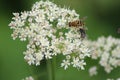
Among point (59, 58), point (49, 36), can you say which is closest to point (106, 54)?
point (59, 58)

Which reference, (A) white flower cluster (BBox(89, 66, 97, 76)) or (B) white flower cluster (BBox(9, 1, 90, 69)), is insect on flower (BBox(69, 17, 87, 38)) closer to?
(B) white flower cluster (BBox(9, 1, 90, 69))

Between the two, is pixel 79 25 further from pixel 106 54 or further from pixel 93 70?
pixel 93 70

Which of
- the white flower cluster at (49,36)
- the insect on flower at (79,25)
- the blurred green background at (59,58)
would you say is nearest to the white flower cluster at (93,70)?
the blurred green background at (59,58)

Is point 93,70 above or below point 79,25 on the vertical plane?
above

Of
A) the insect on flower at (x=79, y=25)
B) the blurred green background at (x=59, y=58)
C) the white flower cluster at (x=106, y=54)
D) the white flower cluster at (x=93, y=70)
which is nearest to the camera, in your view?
the insect on flower at (x=79, y=25)

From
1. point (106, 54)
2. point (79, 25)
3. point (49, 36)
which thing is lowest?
point (49, 36)

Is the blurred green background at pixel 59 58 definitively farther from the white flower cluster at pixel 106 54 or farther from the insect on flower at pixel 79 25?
the insect on flower at pixel 79 25

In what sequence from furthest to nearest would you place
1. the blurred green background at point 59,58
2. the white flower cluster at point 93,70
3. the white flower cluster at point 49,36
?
the blurred green background at point 59,58 → the white flower cluster at point 93,70 → the white flower cluster at point 49,36

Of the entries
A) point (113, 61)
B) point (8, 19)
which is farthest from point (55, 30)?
point (8, 19)
